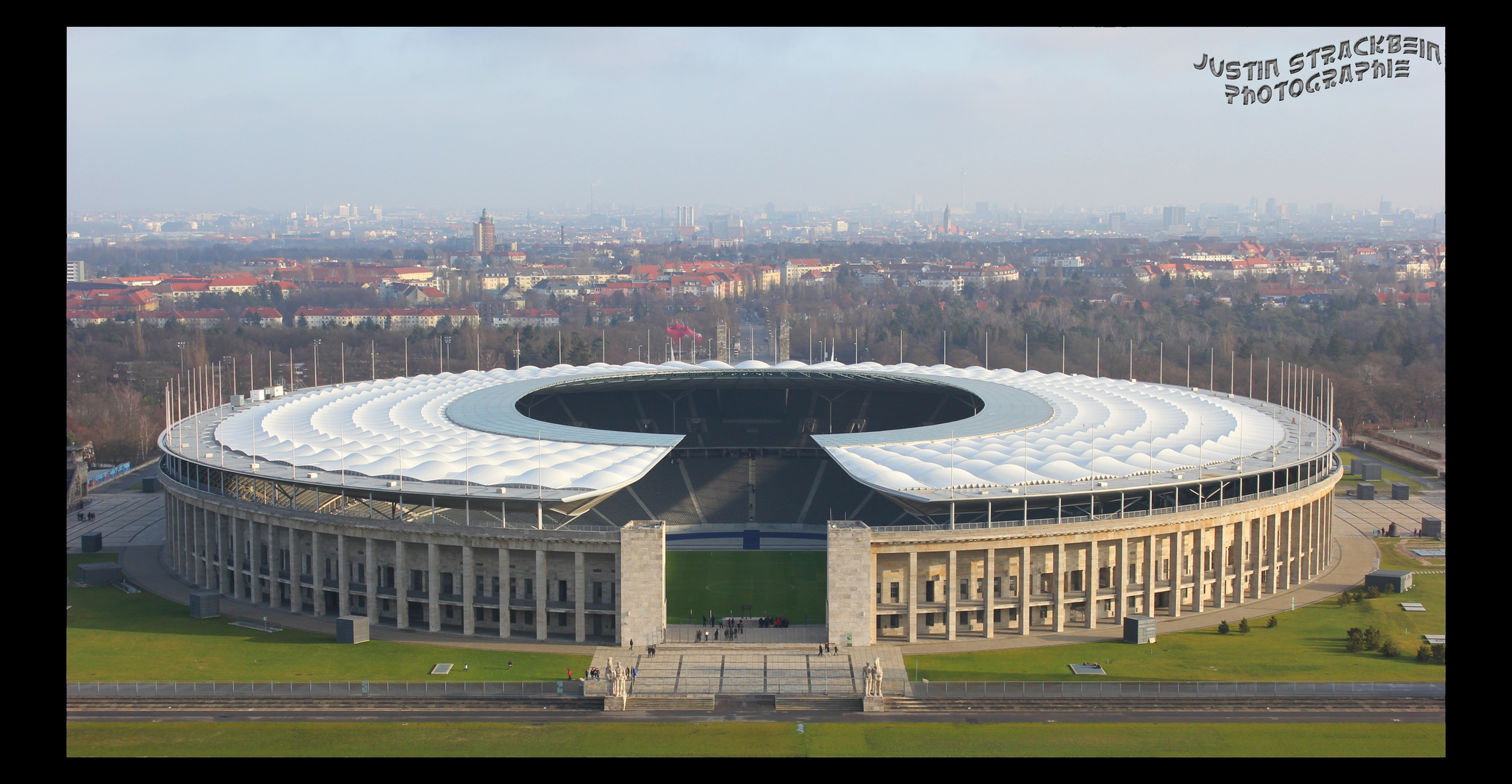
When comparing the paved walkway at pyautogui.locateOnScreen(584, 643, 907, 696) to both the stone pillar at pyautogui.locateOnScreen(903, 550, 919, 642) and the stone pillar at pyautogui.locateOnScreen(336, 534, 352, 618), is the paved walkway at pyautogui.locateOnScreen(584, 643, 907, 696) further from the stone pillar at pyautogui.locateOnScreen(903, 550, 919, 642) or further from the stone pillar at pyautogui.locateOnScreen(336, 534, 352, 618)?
the stone pillar at pyautogui.locateOnScreen(336, 534, 352, 618)

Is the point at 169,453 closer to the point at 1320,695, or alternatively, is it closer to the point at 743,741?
the point at 743,741

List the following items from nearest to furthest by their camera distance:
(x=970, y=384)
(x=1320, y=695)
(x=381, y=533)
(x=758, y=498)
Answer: (x=1320, y=695) → (x=381, y=533) → (x=758, y=498) → (x=970, y=384)

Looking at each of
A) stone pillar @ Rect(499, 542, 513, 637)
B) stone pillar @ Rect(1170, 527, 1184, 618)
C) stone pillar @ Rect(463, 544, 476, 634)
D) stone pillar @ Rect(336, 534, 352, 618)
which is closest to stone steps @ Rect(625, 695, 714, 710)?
stone pillar @ Rect(499, 542, 513, 637)

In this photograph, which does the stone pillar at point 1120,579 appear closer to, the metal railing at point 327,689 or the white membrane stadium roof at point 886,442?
the white membrane stadium roof at point 886,442

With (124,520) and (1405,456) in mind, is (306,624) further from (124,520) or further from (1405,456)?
(1405,456)

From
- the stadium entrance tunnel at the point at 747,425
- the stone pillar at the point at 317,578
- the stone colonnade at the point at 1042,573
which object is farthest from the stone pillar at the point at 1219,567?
the stone pillar at the point at 317,578

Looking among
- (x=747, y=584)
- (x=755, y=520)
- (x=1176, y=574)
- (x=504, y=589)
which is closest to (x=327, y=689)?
(x=504, y=589)
